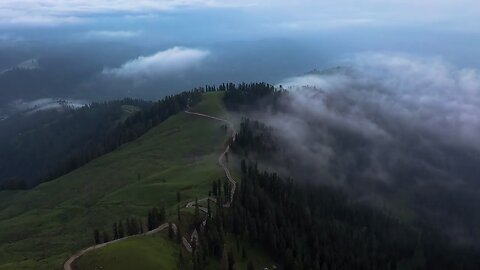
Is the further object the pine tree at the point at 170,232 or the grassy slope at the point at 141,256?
the pine tree at the point at 170,232

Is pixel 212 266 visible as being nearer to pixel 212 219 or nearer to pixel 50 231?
pixel 212 219

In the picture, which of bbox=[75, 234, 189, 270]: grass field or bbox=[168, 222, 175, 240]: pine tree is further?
bbox=[168, 222, 175, 240]: pine tree

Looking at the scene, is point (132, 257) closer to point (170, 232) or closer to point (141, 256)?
point (141, 256)

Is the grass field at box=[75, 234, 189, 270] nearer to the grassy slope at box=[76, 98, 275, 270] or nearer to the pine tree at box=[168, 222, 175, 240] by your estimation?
the grassy slope at box=[76, 98, 275, 270]

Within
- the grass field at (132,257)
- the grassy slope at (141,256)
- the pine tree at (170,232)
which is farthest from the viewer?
the pine tree at (170,232)

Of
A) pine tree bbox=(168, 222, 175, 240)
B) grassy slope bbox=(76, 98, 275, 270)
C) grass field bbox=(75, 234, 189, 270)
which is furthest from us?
pine tree bbox=(168, 222, 175, 240)

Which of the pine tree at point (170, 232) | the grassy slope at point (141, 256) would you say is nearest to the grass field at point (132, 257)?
the grassy slope at point (141, 256)

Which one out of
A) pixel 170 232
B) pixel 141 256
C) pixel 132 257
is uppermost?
pixel 132 257

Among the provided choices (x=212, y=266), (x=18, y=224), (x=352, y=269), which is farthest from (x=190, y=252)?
(x=18, y=224)

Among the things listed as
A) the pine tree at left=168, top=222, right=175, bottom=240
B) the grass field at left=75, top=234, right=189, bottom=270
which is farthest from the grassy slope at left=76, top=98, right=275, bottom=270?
the pine tree at left=168, top=222, right=175, bottom=240

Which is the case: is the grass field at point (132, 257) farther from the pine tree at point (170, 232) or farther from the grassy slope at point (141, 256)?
the pine tree at point (170, 232)

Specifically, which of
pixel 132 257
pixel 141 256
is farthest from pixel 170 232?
pixel 132 257
